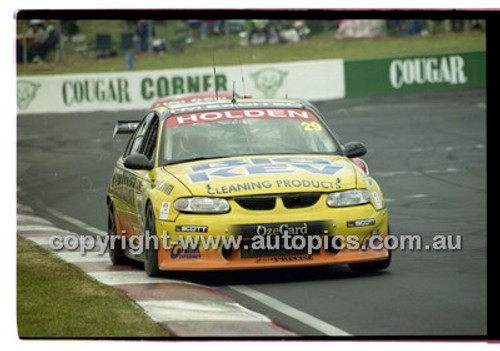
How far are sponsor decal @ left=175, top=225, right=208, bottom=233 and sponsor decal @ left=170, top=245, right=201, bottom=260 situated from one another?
0.13 metres

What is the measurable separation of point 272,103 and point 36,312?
11.7 ft

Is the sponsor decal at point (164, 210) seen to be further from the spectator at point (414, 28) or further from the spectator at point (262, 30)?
the spectator at point (262, 30)

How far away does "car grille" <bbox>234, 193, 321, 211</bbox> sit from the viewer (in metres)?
11.5

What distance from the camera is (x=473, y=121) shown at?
3216cm

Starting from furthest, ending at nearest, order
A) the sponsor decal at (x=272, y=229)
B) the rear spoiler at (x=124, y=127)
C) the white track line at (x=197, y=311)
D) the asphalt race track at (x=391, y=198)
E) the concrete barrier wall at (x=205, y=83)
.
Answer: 1. the concrete barrier wall at (x=205, y=83)
2. the rear spoiler at (x=124, y=127)
3. the sponsor decal at (x=272, y=229)
4. the asphalt race track at (x=391, y=198)
5. the white track line at (x=197, y=311)

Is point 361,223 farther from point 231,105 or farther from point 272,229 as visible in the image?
point 231,105

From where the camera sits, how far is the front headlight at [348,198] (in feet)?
38.1

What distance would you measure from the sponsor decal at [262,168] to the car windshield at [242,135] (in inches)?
12.7

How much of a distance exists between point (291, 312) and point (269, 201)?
4.96 feet

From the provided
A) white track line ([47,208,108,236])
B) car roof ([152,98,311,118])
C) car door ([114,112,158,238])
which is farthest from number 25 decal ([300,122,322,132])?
white track line ([47,208,108,236])

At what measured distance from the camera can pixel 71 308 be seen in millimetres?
10461

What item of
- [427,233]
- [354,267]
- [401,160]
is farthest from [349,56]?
[354,267]

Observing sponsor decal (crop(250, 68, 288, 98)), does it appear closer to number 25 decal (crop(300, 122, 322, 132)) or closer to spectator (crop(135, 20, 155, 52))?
spectator (crop(135, 20, 155, 52))

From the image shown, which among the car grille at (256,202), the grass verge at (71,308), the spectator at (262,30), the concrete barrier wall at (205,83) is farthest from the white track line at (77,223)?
the spectator at (262,30)
